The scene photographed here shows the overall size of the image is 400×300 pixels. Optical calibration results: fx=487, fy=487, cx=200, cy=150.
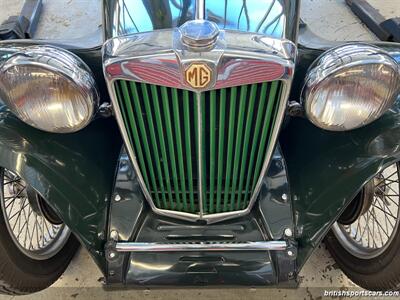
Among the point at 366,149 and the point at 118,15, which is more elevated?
the point at 118,15

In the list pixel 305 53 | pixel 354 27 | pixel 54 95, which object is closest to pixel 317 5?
pixel 354 27

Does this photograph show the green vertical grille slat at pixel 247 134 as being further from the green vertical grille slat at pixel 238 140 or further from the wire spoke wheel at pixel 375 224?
the wire spoke wheel at pixel 375 224

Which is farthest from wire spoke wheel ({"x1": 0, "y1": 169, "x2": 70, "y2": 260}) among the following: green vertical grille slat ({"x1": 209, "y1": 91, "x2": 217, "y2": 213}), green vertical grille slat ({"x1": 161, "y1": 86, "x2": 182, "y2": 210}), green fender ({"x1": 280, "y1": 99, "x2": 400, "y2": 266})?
green fender ({"x1": 280, "y1": 99, "x2": 400, "y2": 266})

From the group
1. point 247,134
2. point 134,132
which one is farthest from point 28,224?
point 247,134

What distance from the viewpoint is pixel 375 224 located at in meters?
1.88

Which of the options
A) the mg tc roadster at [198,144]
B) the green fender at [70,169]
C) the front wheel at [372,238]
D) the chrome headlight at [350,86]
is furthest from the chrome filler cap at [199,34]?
the front wheel at [372,238]

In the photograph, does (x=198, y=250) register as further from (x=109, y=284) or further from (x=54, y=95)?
(x=54, y=95)

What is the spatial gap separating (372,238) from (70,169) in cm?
115

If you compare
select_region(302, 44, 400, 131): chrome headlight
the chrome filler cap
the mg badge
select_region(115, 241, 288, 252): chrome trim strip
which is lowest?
select_region(115, 241, 288, 252): chrome trim strip

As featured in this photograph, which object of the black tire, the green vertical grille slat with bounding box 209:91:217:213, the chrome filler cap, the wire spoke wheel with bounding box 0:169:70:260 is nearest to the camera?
the chrome filler cap

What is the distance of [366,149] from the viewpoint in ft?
4.47

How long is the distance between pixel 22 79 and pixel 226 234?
743mm

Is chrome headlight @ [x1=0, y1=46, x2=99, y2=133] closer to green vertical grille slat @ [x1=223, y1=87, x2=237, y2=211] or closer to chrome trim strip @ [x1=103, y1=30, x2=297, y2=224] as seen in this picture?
chrome trim strip @ [x1=103, y1=30, x2=297, y2=224]

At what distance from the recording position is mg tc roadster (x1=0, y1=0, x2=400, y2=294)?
1.16 metres
